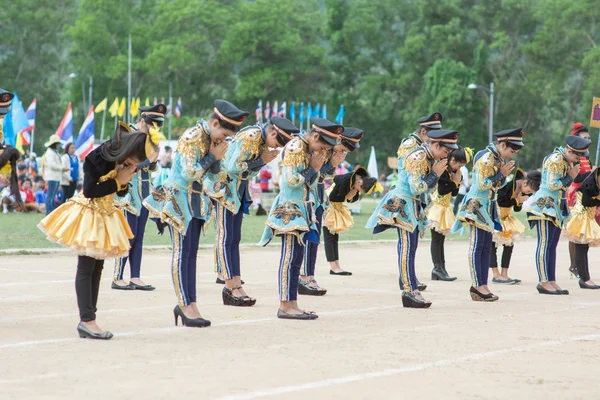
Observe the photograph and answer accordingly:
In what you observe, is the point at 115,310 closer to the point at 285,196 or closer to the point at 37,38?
the point at 285,196

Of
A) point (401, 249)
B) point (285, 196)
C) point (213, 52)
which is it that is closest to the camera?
point (285, 196)

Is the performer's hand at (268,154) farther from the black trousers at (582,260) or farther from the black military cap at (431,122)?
the black trousers at (582,260)

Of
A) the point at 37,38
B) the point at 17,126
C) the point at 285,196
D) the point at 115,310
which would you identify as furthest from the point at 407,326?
the point at 37,38

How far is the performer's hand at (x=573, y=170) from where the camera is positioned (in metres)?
12.5

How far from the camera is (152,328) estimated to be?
8.97 m

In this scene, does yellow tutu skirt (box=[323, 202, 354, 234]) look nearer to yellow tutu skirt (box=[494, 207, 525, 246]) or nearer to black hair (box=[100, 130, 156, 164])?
yellow tutu skirt (box=[494, 207, 525, 246])

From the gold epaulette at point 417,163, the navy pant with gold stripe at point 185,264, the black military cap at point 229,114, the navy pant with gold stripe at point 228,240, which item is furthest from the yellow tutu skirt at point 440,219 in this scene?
the navy pant with gold stripe at point 185,264

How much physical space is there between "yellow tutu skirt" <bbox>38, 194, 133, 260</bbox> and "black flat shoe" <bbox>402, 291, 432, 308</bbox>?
3646mm

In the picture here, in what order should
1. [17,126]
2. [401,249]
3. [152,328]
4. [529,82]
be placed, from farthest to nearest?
1. [529,82]
2. [17,126]
3. [401,249]
4. [152,328]

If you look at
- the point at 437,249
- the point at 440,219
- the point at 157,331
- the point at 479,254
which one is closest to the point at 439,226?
the point at 440,219

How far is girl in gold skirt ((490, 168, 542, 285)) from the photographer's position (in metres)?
14.2

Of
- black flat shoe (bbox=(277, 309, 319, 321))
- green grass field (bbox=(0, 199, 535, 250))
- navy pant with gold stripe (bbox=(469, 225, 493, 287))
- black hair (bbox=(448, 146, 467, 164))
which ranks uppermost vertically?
black hair (bbox=(448, 146, 467, 164))

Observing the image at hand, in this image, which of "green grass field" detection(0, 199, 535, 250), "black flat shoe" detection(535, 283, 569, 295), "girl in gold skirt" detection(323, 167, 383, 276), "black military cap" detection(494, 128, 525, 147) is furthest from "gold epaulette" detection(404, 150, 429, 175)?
"green grass field" detection(0, 199, 535, 250)

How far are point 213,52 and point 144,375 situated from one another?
78.6 m
